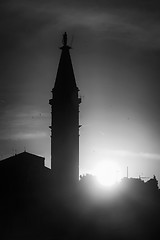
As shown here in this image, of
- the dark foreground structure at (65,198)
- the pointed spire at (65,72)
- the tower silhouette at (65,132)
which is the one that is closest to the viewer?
the dark foreground structure at (65,198)

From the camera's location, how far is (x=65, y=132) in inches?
1538

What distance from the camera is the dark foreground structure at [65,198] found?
107 ft

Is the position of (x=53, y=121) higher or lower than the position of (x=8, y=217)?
higher

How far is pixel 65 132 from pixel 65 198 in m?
6.57

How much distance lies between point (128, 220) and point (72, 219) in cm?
511

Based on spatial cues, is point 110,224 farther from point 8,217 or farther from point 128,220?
point 8,217

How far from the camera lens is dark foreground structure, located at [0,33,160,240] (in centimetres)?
3266

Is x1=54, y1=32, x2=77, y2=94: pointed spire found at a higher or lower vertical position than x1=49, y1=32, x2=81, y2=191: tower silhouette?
higher

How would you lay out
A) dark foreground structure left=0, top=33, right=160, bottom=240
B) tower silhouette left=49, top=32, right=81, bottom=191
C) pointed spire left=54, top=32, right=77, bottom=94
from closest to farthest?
1. dark foreground structure left=0, top=33, right=160, bottom=240
2. tower silhouette left=49, top=32, right=81, bottom=191
3. pointed spire left=54, top=32, right=77, bottom=94

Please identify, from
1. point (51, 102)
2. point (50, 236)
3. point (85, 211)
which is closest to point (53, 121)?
point (51, 102)

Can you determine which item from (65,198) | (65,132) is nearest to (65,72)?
(65,132)

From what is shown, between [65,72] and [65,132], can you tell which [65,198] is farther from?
[65,72]

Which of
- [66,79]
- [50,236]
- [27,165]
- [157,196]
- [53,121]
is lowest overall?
[50,236]

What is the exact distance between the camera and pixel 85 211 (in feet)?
115
